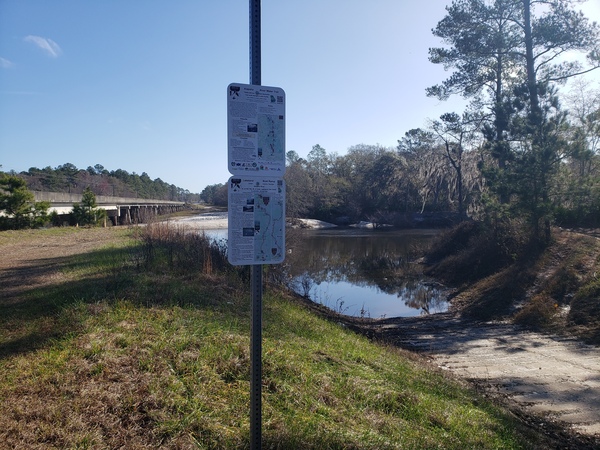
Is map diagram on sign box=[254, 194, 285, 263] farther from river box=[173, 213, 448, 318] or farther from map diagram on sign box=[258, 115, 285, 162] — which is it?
river box=[173, 213, 448, 318]

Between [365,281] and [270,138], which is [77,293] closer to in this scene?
[270,138]

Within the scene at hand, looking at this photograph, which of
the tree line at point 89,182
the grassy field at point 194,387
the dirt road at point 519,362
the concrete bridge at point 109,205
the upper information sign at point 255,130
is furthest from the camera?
the tree line at point 89,182

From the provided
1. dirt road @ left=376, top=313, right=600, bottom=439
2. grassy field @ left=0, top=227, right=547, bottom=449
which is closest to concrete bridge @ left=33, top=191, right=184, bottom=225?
dirt road @ left=376, top=313, right=600, bottom=439

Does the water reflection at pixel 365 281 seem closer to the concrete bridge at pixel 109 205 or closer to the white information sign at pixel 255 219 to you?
the concrete bridge at pixel 109 205

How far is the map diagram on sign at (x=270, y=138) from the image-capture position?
119 inches

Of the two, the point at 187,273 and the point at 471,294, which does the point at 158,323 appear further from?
the point at 471,294

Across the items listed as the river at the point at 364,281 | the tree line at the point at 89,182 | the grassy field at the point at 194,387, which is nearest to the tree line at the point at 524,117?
the river at the point at 364,281

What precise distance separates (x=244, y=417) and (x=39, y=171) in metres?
99.9

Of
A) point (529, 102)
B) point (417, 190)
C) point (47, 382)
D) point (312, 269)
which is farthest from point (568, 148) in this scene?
point (417, 190)

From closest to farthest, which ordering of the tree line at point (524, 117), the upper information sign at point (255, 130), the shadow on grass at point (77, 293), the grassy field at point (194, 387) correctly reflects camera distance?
1. the upper information sign at point (255, 130)
2. the grassy field at point (194, 387)
3. the shadow on grass at point (77, 293)
4. the tree line at point (524, 117)

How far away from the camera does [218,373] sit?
4551mm

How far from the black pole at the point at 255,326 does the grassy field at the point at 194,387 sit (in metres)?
0.58

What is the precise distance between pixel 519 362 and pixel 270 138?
8.74 meters

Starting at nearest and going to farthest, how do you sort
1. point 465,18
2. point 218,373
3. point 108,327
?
point 218,373, point 108,327, point 465,18
